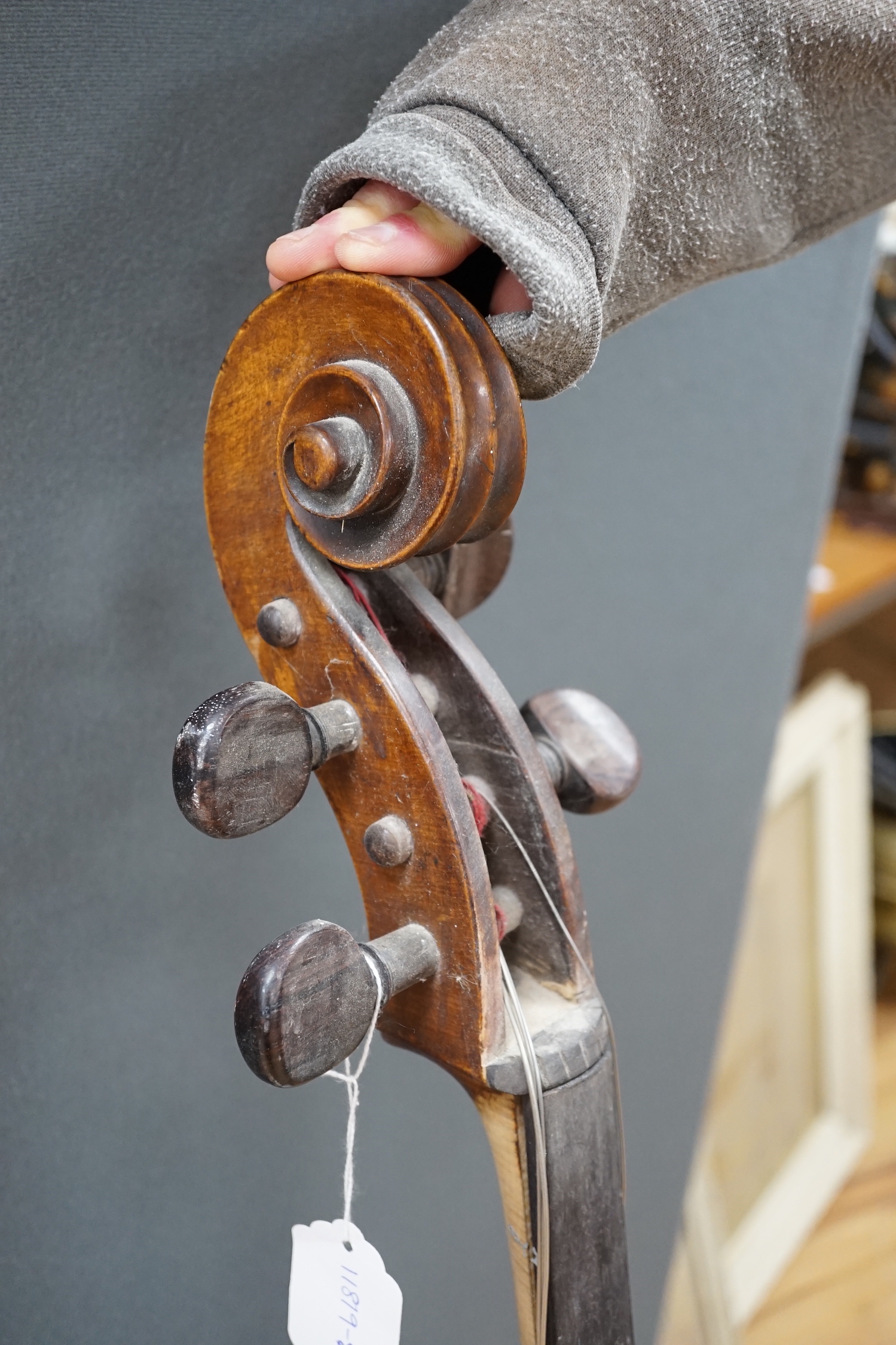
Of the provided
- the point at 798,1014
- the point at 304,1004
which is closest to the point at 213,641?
the point at 304,1004

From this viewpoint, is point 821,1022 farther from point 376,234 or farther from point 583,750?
point 376,234

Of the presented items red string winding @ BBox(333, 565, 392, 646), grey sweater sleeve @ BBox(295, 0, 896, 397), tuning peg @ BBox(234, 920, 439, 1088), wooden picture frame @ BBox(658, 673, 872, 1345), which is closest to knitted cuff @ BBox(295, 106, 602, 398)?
grey sweater sleeve @ BBox(295, 0, 896, 397)

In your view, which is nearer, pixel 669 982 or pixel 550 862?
pixel 550 862

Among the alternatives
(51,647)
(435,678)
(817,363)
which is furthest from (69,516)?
(817,363)

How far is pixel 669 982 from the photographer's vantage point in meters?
1.10

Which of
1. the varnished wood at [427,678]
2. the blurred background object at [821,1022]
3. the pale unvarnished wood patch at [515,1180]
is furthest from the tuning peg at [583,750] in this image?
the blurred background object at [821,1022]

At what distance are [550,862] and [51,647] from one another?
255mm

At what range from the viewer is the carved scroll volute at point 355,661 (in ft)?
1.34

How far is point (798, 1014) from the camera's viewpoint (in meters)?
1.61

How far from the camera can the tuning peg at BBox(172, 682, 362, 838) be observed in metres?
0.38

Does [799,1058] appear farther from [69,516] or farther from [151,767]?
[69,516]

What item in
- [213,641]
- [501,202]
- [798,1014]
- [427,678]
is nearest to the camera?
[501,202]

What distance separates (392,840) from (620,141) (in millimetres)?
261

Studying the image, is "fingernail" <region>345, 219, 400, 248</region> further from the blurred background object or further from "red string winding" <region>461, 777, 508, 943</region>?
the blurred background object
